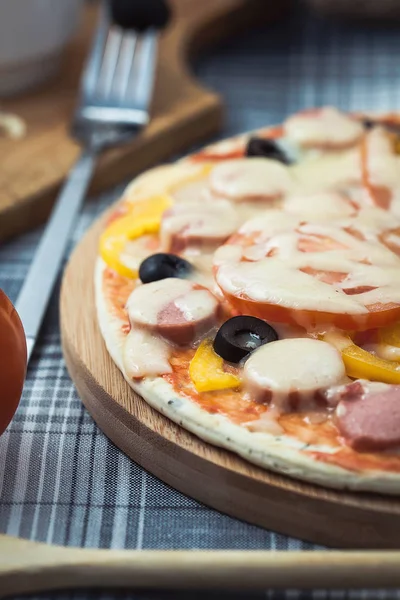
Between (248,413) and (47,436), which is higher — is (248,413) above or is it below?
above

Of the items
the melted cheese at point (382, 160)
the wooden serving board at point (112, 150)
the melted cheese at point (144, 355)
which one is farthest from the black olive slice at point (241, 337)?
the wooden serving board at point (112, 150)

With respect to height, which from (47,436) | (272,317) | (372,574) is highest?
(272,317)

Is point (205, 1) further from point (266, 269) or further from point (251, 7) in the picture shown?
point (266, 269)

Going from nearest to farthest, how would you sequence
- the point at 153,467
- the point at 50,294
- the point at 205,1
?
the point at 153,467
the point at 50,294
the point at 205,1

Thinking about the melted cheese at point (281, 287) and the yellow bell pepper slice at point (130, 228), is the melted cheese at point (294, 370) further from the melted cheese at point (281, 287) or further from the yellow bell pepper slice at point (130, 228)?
the yellow bell pepper slice at point (130, 228)

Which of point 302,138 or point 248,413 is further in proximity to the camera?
point 302,138

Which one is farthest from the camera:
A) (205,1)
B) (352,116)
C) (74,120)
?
(205,1)

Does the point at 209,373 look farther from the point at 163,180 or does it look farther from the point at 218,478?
the point at 163,180

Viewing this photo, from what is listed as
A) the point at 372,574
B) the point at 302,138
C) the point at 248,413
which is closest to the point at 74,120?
the point at 302,138
